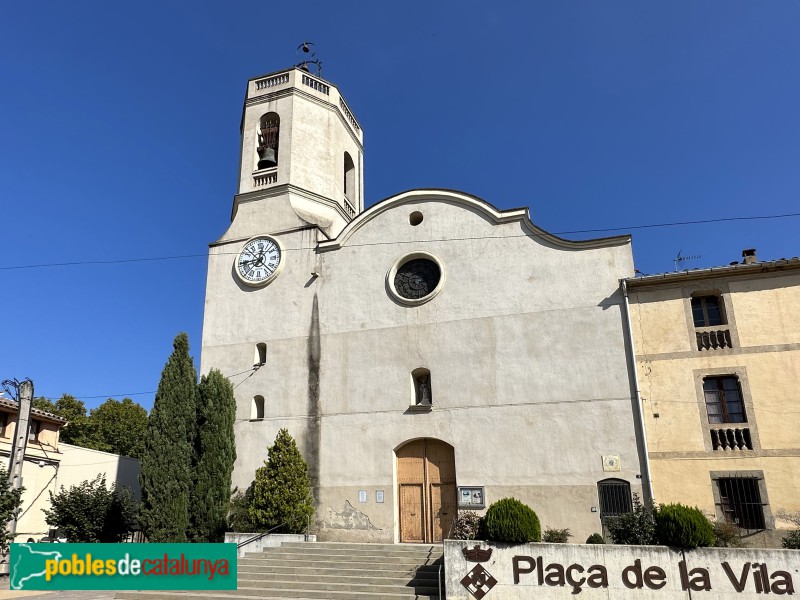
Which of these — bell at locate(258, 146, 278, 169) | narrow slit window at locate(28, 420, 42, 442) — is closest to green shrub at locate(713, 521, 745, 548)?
bell at locate(258, 146, 278, 169)

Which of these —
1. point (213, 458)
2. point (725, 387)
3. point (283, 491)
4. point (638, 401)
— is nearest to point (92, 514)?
point (213, 458)

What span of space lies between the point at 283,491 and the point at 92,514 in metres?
6.10

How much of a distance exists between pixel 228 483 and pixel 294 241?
8.69m

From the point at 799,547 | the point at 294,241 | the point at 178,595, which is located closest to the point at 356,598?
the point at 178,595

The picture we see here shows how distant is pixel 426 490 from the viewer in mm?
18172

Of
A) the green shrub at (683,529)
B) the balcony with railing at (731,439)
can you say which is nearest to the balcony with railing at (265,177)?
the balcony with railing at (731,439)

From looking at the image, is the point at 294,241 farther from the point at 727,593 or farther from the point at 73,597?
the point at 727,593

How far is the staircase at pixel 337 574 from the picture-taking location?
13.1 m

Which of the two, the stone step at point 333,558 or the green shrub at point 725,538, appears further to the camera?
the stone step at point 333,558

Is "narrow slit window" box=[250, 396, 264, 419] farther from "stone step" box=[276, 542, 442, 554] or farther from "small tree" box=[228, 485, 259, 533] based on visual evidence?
"stone step" box=[276, 542, 442, 554]

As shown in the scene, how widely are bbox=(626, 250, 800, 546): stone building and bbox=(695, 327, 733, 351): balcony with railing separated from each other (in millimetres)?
27

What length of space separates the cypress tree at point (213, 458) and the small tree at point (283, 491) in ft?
3.91

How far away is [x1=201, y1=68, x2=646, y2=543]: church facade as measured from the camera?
16859mm

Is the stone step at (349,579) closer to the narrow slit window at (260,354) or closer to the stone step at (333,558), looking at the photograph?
the stone step at (333,558)
